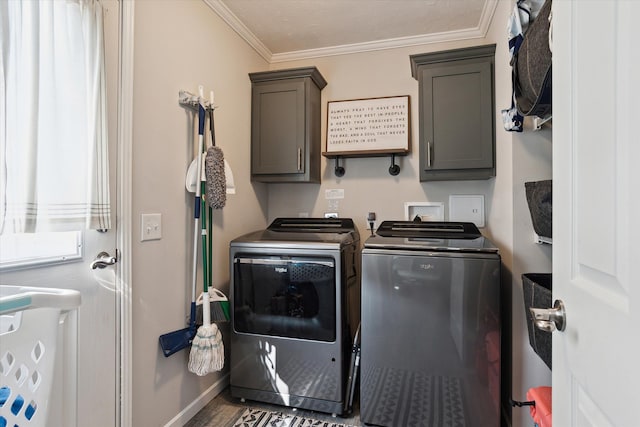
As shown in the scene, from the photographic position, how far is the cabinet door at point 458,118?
199cm

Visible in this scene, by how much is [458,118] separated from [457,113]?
0.11 ft

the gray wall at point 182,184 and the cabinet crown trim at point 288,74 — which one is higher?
the cabinet crown trim at point 288,74

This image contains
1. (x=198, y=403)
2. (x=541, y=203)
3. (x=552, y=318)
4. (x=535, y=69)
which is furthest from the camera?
(x=198, y=403)

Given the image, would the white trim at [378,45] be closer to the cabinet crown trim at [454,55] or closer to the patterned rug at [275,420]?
the cabinet crown trim at [454,55]

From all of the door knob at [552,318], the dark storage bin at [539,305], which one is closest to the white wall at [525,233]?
the dark storage bin at [539,305]

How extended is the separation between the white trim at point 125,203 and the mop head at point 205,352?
313 mm

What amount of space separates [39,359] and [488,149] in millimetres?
2228

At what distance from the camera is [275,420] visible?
183cm

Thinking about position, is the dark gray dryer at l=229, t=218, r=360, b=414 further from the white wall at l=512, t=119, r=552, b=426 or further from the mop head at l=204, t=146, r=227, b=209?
the white wall at l=512, t=119, r=552, b=426

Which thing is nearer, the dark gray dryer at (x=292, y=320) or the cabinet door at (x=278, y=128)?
the dark gray dryer at (x=292, y=320)

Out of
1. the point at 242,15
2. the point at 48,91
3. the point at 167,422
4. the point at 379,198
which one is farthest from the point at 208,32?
the point at 167,422

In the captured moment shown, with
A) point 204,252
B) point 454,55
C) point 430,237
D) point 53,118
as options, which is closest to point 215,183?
point 204,252
